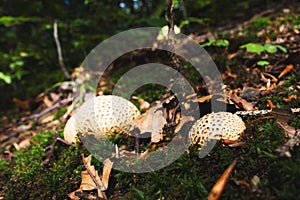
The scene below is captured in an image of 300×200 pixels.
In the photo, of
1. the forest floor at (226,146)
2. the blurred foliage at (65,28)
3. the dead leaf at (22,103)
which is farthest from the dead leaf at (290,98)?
the dead leaf at (22,103)

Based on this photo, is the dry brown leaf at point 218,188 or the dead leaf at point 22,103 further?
the dead leaf at point 22,103

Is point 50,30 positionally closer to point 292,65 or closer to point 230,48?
point 230,48

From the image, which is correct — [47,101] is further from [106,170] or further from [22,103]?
[106,170]

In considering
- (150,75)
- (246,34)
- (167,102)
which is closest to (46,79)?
(150,75)

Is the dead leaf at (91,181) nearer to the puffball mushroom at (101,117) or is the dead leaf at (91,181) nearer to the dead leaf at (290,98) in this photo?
the puffball mushroom at (101,117)

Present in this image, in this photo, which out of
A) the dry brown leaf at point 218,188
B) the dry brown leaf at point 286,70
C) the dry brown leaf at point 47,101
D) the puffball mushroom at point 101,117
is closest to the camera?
the dry brown leaf at point 218,188

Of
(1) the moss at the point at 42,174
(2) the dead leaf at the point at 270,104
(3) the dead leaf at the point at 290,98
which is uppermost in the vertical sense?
(3) the dead leaf at the point at 290,98
